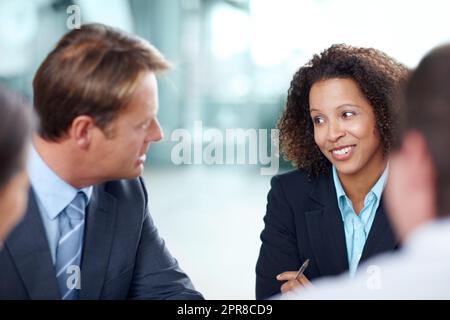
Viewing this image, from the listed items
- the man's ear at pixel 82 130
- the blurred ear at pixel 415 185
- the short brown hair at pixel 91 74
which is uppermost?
the short brown hair at pixel 91 74

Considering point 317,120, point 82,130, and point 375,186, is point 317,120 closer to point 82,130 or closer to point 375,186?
point 375,186

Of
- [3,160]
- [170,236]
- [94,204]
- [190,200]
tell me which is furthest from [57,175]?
[190,200]

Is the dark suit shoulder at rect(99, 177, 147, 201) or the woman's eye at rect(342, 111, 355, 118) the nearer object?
the dark suit shoulder at rect(99, 177, 147, 201)

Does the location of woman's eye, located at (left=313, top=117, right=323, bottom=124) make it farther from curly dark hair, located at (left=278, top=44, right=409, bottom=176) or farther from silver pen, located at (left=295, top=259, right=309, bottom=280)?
silver pen, located at (left=295, top=259, right=309, bottom=280)

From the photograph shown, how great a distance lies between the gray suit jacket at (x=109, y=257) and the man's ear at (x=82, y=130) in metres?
0.13

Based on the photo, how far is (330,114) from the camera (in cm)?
163

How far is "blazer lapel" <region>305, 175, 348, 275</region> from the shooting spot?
1.58 m

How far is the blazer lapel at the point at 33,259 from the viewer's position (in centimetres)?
122

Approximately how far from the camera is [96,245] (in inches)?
51.3

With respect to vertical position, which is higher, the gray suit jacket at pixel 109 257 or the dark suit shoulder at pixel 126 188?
the dark suit shoulder at pixel 126 188

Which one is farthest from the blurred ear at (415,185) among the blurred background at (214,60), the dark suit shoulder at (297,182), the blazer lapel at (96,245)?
the blurred background at (214,60)
